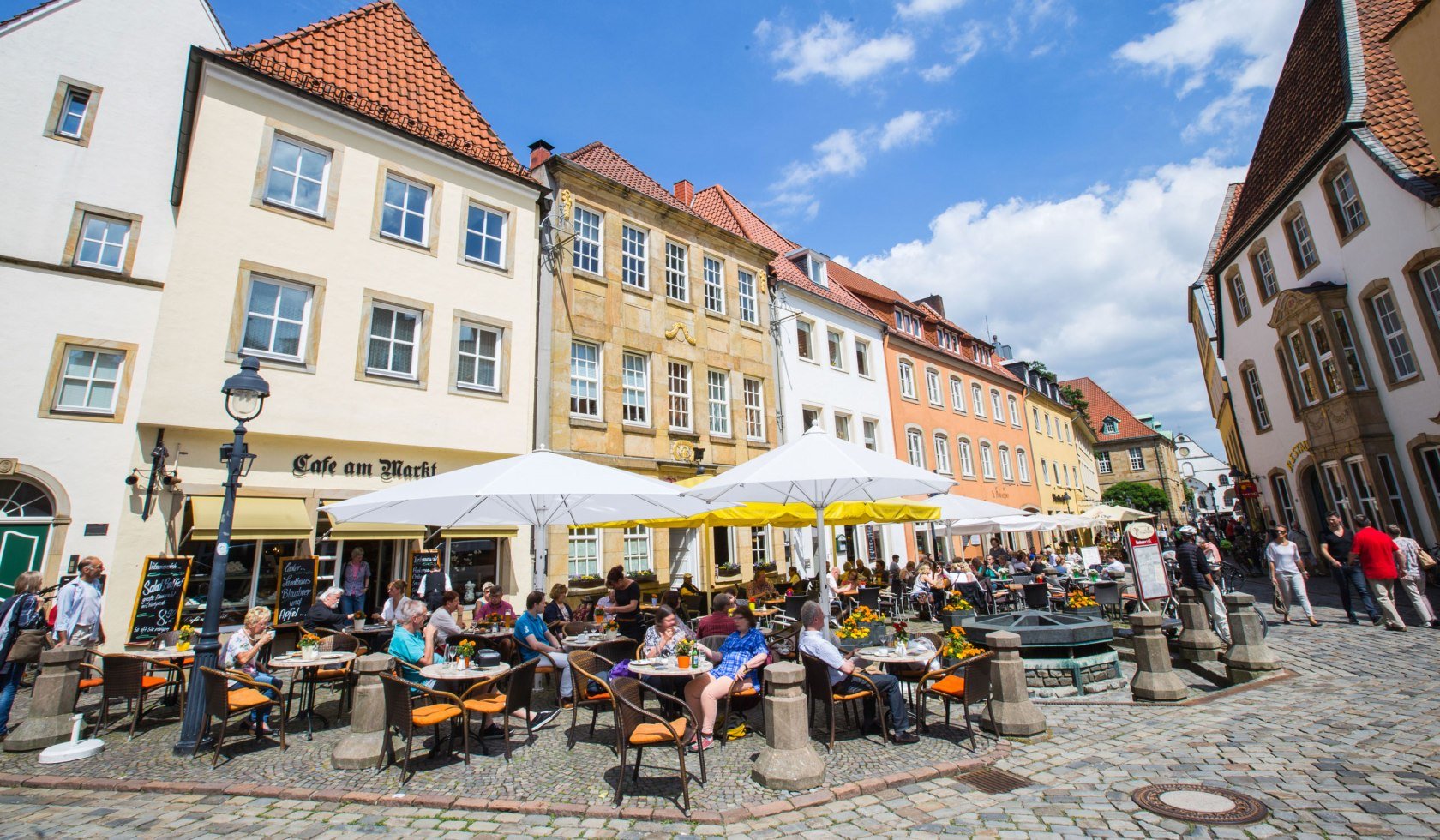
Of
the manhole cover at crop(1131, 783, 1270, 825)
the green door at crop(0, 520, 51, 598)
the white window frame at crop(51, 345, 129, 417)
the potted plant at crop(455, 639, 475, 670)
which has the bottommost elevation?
the manhole cover at crop(1131, 783, 1270, 825)

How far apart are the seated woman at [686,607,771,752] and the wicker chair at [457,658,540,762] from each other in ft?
5.13

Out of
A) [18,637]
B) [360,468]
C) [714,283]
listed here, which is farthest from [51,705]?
[714,283]

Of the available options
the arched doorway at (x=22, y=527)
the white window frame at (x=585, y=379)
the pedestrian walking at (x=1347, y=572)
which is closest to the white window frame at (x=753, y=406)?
the white window frame at (x=585, y=379)

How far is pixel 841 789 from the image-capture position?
5.11m

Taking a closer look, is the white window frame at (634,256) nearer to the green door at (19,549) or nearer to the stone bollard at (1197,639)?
the green door at (19,549)

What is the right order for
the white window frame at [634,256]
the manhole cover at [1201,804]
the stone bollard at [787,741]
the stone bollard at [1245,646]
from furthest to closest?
the white window frame at [634,256]
the stone bollard at [1245,646]
the stone bollard at [787,741]
the manhole cover at [1201,804]

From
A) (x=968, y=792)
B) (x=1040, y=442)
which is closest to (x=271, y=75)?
(x=968, y=792)

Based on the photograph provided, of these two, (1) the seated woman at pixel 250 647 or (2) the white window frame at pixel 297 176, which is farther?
(2) the white window frame at pixel 297 176

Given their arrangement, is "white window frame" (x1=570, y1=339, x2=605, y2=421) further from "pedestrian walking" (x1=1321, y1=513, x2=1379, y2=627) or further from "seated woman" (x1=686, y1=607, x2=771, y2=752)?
"pedestrian walking" (x1=1321, y1=513, x2=1379, y2=627)

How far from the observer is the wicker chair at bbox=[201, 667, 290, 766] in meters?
6.15

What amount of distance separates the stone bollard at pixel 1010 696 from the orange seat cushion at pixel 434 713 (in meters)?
5.15

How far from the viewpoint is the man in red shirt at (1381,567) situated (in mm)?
10703

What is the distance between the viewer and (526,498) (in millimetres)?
9703

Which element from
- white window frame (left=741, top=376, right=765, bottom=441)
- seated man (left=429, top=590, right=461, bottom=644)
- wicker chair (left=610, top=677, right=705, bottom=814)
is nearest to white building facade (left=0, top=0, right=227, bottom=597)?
seated man (left=429, top=590, right=461, bottom=644)
